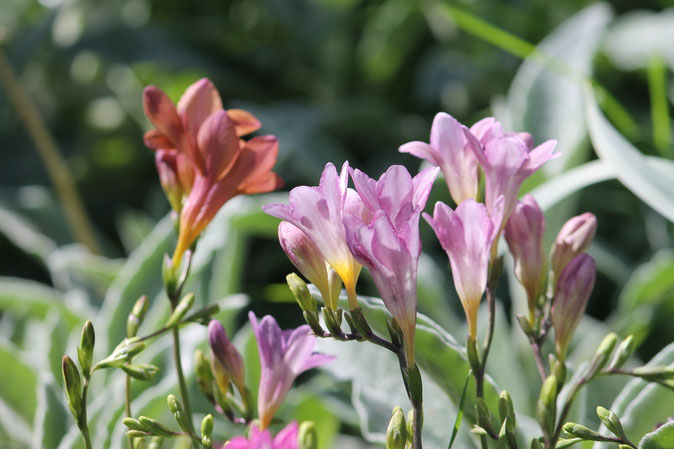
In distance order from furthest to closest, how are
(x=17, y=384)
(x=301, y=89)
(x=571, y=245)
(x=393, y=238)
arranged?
(x=301, y=89), (x=17, y=384), (x=571, y=245), (x=393, y=238)

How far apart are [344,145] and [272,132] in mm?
330

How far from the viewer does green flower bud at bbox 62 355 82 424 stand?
393 mm

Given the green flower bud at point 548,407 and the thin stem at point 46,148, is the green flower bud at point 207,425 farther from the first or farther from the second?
the thin stem at point 46,148

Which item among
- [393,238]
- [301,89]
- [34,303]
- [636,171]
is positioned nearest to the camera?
[393,238]

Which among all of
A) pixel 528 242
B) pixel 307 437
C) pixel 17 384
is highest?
pixel 528 242

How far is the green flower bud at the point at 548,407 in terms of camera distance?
1.22ft

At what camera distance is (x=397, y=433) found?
38 cm

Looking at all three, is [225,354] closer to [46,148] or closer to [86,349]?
[86,349]

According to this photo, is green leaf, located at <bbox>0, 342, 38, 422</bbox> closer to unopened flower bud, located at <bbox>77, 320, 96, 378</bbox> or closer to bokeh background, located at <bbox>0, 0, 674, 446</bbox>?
bokeh background, located at <bbox>0, 0, 674, 446</bbox>

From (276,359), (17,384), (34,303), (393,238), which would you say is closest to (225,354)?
(276,359)

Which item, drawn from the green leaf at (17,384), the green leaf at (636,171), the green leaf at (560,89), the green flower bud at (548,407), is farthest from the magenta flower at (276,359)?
the green leaf at (560,89)

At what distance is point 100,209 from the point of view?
1.53 metres

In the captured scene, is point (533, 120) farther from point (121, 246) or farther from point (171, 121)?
point (121, 246)

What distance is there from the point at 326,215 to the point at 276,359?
0.10 meters
